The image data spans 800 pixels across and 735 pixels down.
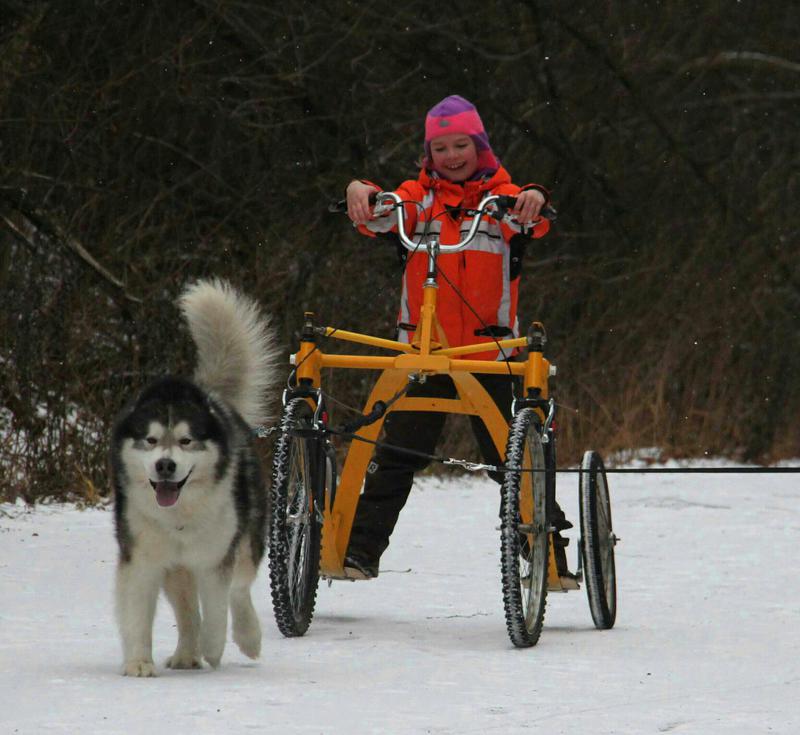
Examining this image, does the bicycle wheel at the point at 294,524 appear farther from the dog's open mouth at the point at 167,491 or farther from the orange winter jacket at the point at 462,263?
the orange winter jacket at the point at 462,263

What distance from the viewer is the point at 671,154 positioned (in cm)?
1456

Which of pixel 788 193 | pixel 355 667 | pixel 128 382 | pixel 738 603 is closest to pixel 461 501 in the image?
pixel 128 382

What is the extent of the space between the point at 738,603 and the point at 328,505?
1.84m

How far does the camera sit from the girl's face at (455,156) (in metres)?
5.83

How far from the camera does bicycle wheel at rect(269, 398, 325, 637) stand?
5.16 metres

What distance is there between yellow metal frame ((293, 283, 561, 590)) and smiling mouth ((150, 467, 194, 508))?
0.96 meters

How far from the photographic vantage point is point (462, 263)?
5785 millimetres

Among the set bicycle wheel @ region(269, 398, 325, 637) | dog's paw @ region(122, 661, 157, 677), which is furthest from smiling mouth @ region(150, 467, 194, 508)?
bicycle wheel @ region(269, 398, 325, 637)

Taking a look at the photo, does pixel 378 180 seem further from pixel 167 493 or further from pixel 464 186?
pixel 167 493

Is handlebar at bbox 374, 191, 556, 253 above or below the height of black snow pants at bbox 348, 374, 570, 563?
above

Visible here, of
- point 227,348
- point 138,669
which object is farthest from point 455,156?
point 138,669

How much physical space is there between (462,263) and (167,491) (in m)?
1.58

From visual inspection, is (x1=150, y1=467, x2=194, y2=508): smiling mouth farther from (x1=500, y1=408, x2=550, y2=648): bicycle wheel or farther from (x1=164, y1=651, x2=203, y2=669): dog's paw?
(x1=500, y1=408, x2=550, y2=648): bicycle wheel

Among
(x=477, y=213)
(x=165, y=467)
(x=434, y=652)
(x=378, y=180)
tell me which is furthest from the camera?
(x=378, y=180)
